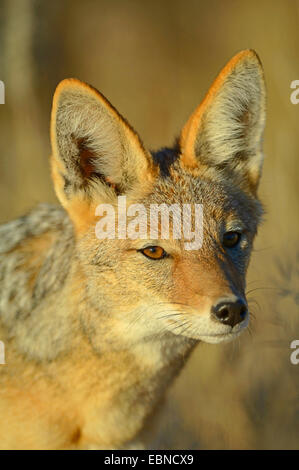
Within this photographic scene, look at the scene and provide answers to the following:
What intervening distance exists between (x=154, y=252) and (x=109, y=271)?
1.09 ft

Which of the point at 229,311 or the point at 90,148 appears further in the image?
the point at 90,148

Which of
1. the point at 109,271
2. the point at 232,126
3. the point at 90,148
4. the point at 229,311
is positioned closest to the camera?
the point at 229,311

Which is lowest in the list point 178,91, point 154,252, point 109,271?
point 109,271

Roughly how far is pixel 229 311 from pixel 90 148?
144 cm

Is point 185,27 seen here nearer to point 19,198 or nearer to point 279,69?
point 279,69

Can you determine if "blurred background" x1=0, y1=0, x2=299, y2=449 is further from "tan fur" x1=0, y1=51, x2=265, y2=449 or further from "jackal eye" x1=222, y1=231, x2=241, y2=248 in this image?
"jackal eye" x1=222, y1=231, x2=241, y2=248

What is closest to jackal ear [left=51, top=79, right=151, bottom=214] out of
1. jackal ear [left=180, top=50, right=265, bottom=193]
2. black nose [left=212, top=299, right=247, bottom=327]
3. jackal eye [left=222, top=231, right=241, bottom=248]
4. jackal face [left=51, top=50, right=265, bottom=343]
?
jackal face [left=51, top=50, right=265, bottom=343]

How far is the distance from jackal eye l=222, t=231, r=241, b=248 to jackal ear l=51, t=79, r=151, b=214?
2.19 ft

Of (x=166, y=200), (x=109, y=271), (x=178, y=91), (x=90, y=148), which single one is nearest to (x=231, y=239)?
(x=166, y=200)

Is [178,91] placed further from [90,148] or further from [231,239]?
[231,239]

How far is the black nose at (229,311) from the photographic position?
3242mm

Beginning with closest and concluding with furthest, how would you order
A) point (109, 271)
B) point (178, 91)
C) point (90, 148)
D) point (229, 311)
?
point (229, 311), point (109, 271), point (90, 148), point (178, 91)

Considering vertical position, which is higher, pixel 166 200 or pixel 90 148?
pixel 90 148

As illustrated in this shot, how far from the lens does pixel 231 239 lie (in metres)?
3.80
